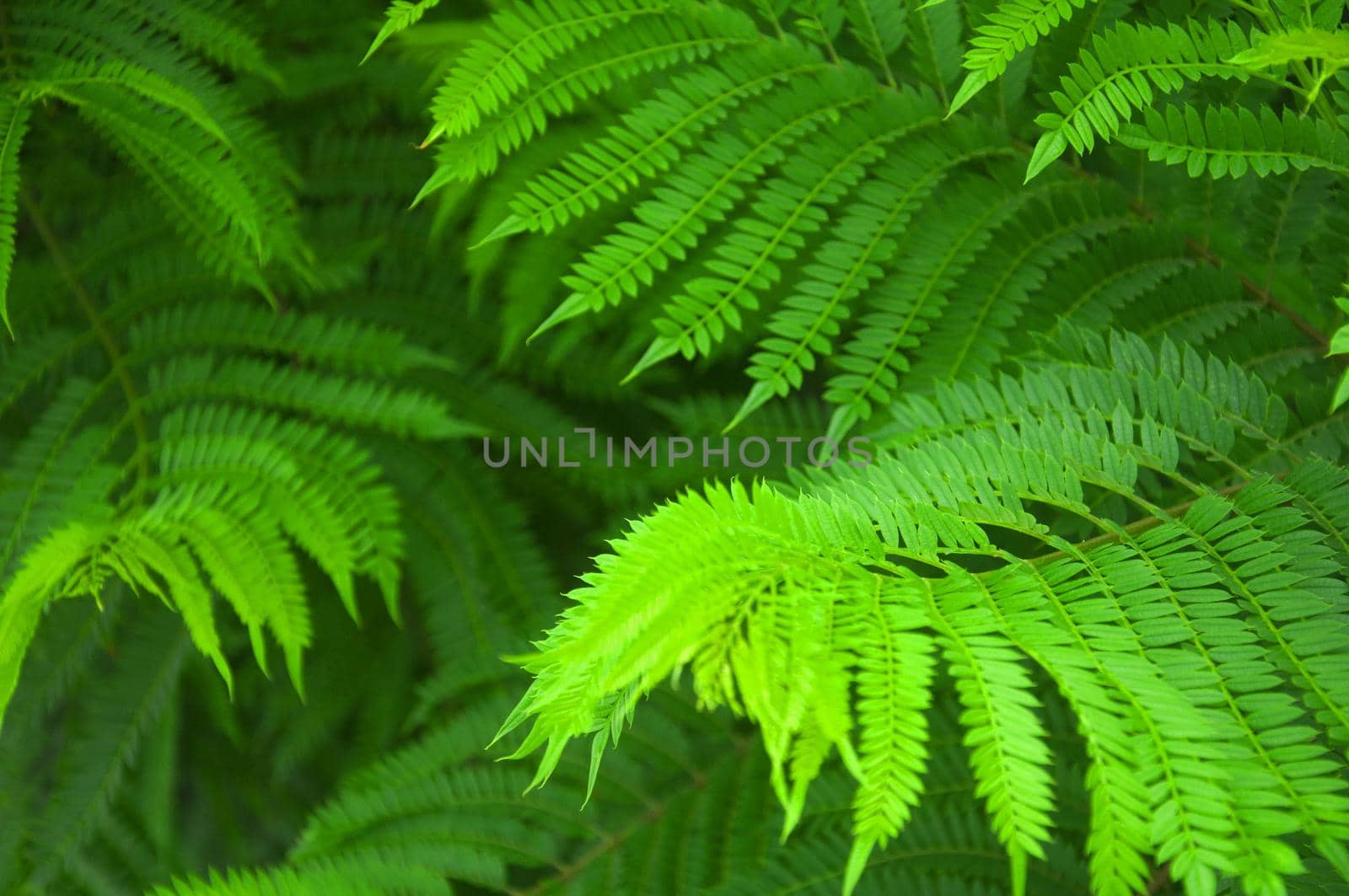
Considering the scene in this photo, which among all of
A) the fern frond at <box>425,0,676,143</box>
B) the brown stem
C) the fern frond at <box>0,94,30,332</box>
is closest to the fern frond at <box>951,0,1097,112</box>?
the fern frond at <box>425,0,676,143</box>

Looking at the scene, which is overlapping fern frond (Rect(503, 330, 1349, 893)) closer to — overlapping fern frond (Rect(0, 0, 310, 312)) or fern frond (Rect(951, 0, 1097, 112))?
fern frond (Rect(951, 0, 1097, 112))

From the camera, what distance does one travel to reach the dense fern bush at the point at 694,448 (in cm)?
66

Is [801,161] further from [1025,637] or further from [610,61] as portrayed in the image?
[1025,637]

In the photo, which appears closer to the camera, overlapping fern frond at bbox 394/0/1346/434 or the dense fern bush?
the dense fern bush

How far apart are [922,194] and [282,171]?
949 mm

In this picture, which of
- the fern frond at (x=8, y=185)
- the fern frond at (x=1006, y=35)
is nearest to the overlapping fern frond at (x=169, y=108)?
the fern frond at (x=8, y=185)

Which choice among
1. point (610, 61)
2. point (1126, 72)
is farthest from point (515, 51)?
point (1126, 72)

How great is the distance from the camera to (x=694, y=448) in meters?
1.65

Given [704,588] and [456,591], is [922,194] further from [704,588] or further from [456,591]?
[456,591]

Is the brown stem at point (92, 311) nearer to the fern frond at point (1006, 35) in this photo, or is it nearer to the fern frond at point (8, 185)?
the fern frond at point (8, 185)

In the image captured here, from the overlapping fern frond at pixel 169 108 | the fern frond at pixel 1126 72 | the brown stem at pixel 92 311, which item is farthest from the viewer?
the brown stem at pixel 92 311

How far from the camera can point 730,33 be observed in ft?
3.94

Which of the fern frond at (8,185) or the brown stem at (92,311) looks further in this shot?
the brown stem at (92,311)

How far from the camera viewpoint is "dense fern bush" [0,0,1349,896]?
0.66m
